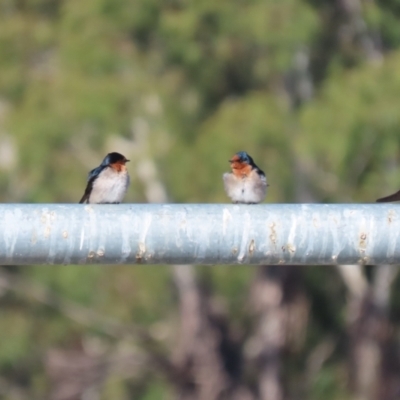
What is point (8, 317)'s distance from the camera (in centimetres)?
1548

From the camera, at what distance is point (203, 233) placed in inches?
97.1

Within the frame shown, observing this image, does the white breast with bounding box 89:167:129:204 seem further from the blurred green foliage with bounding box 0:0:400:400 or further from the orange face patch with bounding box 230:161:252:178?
the blurred green foliage with bounding box 0:0:400:400

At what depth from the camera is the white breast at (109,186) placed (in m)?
5.83

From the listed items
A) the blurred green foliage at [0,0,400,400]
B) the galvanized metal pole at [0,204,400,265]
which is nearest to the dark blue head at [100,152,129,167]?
the galvanized metal pole at [0,204,400,265]

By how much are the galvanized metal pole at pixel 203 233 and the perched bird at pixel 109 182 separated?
319cm

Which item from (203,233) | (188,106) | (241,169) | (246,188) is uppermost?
(188,106)

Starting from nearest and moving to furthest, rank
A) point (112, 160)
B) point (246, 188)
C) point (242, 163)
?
1. point (246, 188)
2. point (242, 163)
3. point (112, 160)

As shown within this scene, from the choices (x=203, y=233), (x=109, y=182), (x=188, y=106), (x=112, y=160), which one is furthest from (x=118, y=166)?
(x=188, y=106)

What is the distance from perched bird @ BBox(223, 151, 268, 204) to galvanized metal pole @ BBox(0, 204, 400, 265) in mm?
3139

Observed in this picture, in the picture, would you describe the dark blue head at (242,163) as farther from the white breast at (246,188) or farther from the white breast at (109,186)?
the white breast at (109,186)

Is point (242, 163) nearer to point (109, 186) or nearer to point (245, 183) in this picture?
point (245, 183)

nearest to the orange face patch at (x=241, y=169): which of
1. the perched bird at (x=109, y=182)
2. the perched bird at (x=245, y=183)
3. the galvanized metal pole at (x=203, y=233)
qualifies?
the perched bird at (x=245, y=183)

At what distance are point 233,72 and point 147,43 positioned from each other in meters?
1.10

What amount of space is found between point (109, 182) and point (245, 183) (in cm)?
70
